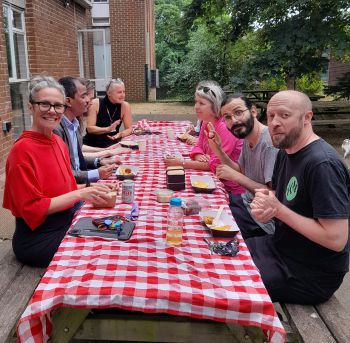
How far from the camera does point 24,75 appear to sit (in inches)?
330

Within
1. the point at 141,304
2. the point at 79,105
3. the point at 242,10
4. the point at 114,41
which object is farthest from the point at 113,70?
the point at 141,304

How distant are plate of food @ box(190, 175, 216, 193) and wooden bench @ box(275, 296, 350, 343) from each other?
1.09m

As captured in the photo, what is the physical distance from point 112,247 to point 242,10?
929cm

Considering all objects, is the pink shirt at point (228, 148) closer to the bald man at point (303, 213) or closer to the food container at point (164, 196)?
the food container at point (164, 196)

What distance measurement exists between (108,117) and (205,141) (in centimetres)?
232

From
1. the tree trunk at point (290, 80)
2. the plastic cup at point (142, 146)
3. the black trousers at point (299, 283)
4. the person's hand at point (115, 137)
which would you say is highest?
the tree trunk at point (290, 80)

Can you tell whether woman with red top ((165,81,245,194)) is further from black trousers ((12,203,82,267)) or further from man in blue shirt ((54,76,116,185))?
black trousers ((12,203,82,267))

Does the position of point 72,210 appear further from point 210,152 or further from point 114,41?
point 114,41

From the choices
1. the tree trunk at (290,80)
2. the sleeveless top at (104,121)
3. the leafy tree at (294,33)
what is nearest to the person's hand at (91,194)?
the sleeveless top at (104,121)

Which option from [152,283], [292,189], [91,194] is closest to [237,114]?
[292,189]

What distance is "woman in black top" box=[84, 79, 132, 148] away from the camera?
5.83 metres

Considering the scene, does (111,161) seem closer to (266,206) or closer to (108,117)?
(108,117)

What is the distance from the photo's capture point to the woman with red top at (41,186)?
2.38 m

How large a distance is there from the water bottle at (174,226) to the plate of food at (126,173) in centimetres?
126
